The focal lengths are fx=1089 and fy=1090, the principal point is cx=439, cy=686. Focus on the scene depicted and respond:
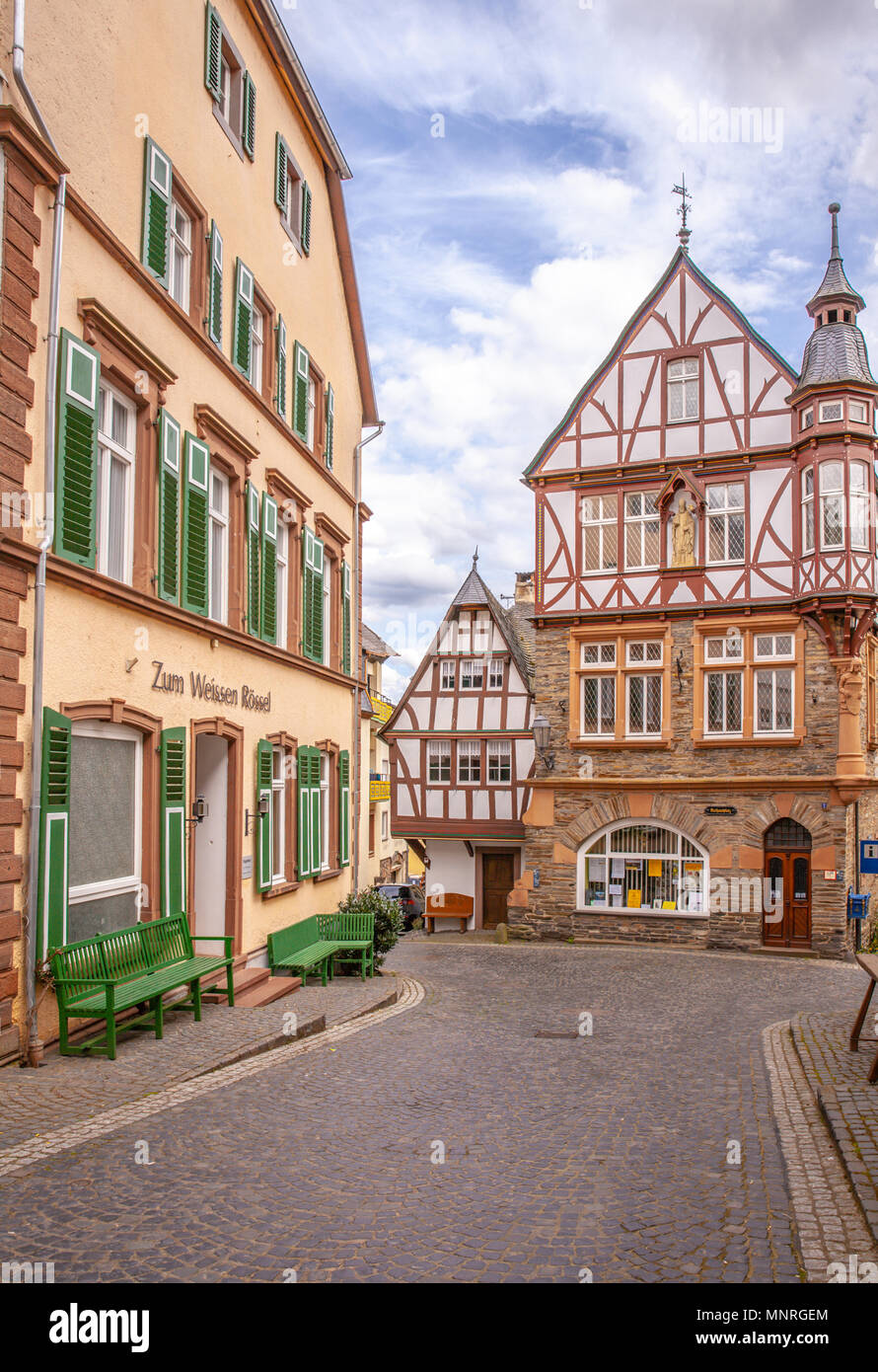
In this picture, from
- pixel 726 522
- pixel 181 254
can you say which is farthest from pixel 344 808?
pixel 726 522

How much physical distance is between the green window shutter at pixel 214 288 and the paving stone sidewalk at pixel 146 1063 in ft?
24.7

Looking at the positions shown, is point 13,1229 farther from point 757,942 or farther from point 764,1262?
point 757,942

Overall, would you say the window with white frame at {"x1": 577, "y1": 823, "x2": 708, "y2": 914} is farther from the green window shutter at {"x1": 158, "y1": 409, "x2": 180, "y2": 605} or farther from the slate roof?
the green window shutter at {"x1": 158, "y1": 409, "x2": 180, "y2": 605}

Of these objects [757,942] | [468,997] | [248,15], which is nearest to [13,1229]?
[468,997]

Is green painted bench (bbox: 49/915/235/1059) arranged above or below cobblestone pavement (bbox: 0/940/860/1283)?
above

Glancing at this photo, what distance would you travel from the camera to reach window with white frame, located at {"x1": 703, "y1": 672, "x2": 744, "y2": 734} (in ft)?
75.0

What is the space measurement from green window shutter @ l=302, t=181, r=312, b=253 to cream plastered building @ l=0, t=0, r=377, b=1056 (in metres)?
0.06

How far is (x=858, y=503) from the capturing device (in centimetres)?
2170

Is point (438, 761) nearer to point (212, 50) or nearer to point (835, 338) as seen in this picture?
point (835, 338)

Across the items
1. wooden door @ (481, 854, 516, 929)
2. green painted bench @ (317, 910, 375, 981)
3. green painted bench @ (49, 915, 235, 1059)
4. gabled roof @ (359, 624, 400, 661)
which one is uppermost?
gabled roof @ (359, 624, 400, 661)

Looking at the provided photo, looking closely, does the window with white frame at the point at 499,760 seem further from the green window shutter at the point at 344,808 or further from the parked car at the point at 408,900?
the green window shutter at the point at 344,808

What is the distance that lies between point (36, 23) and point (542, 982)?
45.2 feet

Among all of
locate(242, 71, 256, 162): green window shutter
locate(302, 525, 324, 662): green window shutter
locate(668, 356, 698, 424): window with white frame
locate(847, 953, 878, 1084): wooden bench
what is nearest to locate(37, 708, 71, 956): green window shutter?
locate(847, 953, 878, 1084): wooden bench

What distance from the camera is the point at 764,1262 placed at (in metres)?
5.04
